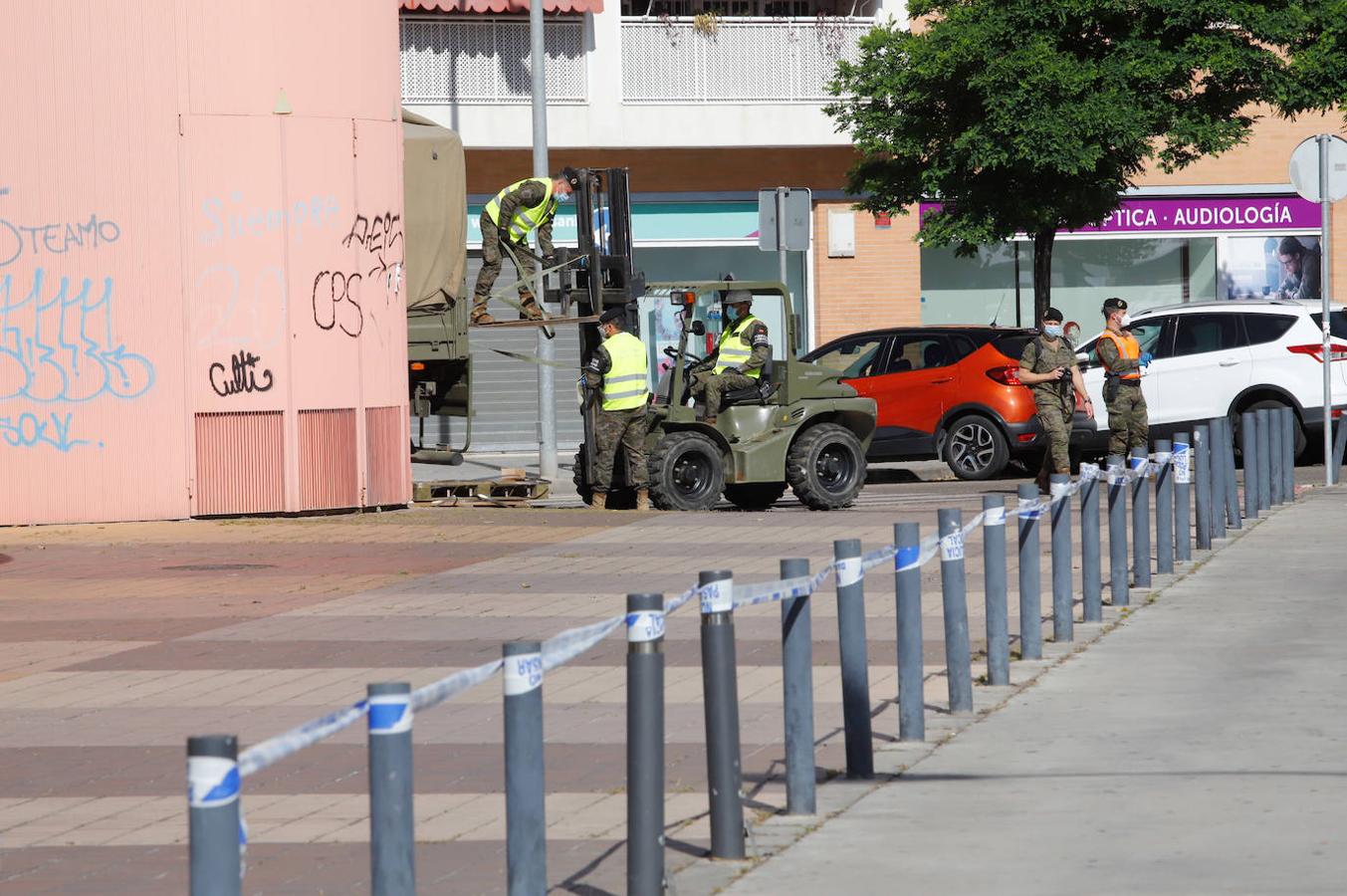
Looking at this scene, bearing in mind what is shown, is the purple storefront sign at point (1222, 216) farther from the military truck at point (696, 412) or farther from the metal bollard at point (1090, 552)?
the metal bollard at point (1090, 552)

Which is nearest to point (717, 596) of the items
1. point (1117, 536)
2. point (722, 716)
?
point (722, 716)

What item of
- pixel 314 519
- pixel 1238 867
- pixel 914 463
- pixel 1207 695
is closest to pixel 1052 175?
pixel 914 463

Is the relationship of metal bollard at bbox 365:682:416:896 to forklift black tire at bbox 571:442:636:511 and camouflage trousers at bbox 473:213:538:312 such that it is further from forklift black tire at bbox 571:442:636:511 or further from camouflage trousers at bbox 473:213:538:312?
forklift black tire at bbox 571:442:636:511

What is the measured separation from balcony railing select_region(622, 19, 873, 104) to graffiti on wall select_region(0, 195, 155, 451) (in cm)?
1444

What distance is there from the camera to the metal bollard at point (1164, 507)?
45.2 feet

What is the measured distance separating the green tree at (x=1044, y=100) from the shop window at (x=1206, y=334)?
294cm

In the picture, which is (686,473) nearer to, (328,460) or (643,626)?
(328,460)

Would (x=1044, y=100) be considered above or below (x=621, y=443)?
above

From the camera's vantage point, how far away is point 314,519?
18.0m

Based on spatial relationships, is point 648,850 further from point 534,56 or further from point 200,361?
point 534,56

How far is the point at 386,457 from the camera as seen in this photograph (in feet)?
61.7

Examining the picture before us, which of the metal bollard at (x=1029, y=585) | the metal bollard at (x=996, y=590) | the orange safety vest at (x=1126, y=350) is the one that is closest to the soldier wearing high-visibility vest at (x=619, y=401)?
the orange safety vest at (x=1126, y=350)

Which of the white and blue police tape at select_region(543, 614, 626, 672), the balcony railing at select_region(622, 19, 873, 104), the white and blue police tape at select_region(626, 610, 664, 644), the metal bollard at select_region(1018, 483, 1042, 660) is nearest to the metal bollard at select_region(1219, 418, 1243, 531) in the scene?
the metal bollard at select_region(1018, 483, 1042, 660)

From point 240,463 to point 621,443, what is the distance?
9.96ft
